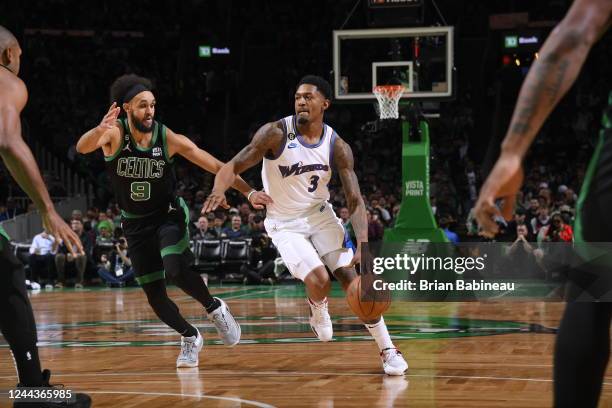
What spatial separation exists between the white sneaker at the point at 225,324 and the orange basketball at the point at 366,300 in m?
1.19

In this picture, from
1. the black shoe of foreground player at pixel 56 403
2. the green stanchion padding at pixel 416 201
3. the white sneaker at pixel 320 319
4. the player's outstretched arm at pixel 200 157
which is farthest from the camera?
the green stanchion padding at pixel 416 201

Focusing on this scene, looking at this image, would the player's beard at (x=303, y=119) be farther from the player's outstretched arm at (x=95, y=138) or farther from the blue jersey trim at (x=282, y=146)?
the player's outstretched arm at (x=95, y=138)

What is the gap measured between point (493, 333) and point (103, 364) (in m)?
3.63

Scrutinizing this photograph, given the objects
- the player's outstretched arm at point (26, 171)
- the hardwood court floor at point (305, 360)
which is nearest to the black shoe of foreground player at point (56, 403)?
the hardwood court floor at point (305, 360)

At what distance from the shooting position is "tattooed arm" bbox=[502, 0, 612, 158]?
2508 mm

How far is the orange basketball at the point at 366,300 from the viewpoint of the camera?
616 cm

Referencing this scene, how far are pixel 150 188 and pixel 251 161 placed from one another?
2.64 ft

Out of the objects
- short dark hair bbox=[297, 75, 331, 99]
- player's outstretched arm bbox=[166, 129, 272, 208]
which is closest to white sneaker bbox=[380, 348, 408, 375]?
player's outstretched arm bbox=[166, 129, 272, 208]

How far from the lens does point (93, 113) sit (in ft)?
78.4

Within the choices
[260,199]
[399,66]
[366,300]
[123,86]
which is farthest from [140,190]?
[399,66]

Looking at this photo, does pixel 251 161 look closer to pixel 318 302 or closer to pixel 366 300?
pixel 318 302

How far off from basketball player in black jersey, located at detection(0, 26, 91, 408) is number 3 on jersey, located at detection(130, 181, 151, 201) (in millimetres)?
2424

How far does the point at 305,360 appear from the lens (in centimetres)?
678

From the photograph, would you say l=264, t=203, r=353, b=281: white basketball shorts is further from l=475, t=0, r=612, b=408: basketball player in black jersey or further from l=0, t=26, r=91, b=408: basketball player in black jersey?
l=475, t=0, r=612, b=408: basketball player in black jersey
